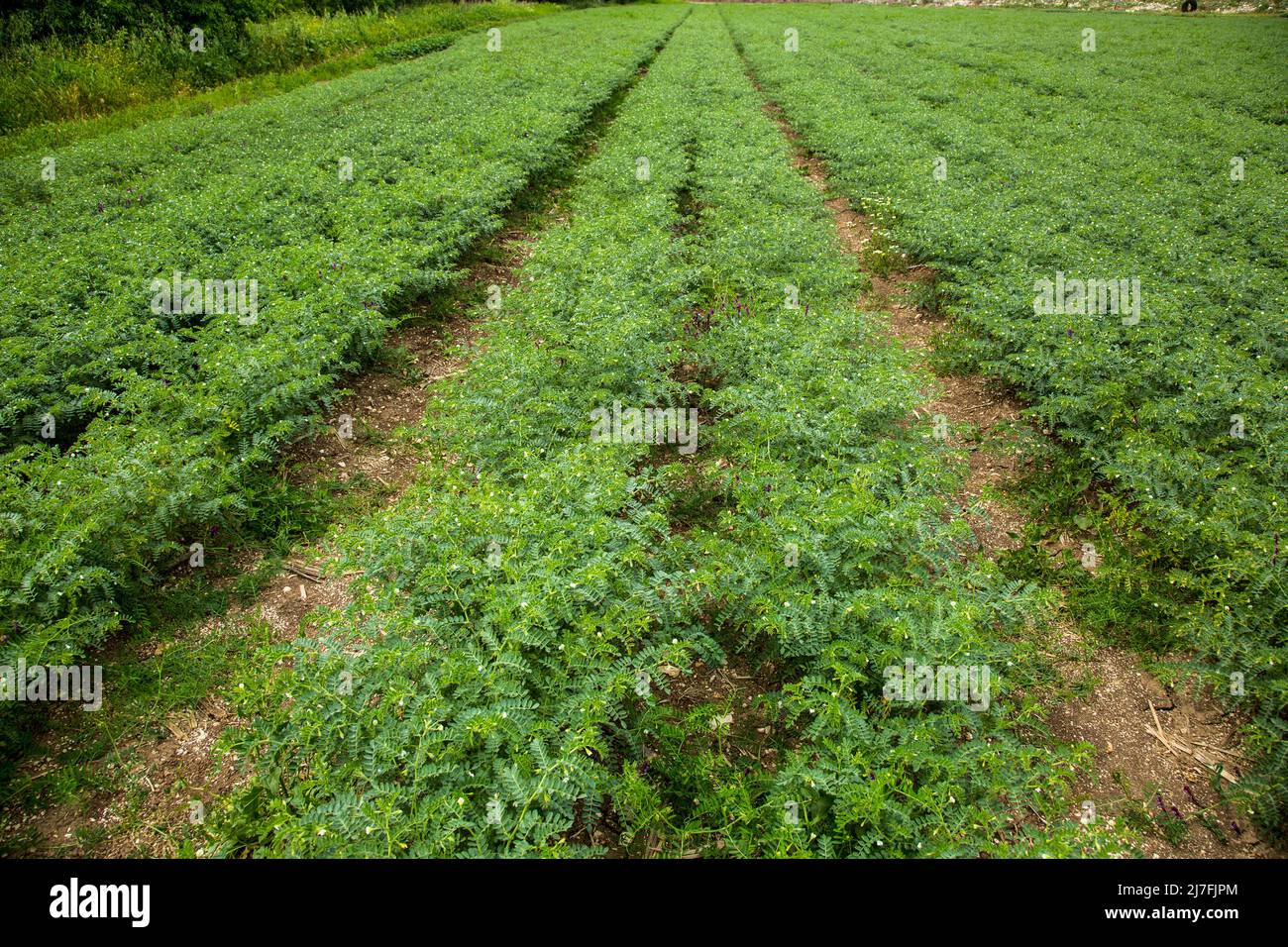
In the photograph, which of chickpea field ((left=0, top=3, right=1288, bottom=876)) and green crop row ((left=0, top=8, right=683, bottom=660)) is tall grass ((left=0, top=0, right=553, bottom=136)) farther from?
chickpea field ((left=0, top=3, right=1288, bottom=876))

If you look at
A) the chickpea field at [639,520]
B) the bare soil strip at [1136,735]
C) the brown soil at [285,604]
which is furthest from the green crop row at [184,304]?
the bare soil strip at [1136,735]

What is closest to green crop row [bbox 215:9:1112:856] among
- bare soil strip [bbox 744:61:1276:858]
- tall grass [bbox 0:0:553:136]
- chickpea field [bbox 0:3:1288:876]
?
chickpea field [bbox 0:3:1288:876]

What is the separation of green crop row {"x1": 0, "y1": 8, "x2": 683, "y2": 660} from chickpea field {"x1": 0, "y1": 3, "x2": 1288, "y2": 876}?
0.05 meters

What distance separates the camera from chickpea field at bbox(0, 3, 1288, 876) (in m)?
3.30

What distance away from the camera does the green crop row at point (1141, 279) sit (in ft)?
14.8

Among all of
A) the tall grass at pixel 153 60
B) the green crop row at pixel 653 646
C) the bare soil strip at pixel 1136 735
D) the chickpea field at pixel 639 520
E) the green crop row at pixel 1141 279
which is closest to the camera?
the green crop row at pixel 653 646

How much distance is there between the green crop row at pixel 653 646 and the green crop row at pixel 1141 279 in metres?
1.36

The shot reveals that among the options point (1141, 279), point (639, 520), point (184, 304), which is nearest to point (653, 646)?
point (639, 520)

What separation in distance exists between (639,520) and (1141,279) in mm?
7172

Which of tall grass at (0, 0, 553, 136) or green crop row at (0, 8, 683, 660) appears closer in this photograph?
green crop row at (0, 8, 683, 660)

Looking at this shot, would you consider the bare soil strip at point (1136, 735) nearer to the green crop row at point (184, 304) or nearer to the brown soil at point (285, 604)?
the brown soil at point (285, 604)

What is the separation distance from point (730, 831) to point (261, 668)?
3.18m

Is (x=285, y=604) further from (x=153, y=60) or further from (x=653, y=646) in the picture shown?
(x=153, y=60)
